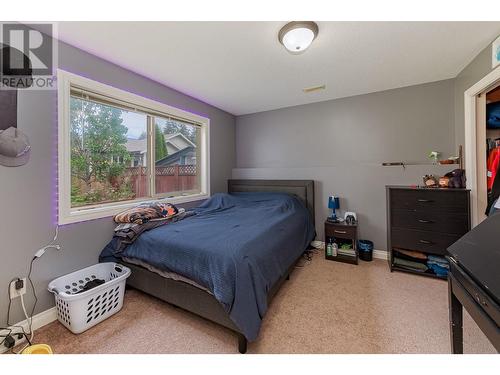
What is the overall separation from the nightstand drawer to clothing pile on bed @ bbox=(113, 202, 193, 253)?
6.47 feet

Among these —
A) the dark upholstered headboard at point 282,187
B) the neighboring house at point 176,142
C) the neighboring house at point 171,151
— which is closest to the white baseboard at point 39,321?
the neighboring house at point 171,151

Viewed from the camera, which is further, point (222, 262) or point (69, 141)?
point (69, 141)

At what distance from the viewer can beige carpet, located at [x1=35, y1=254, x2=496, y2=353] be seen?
1444mm

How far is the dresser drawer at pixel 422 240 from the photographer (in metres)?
2.28

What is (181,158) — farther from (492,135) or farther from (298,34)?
(492,135)

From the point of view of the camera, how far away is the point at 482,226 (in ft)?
4.00

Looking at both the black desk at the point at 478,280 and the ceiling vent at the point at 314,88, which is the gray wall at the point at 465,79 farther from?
the black desk at the point at 478,280

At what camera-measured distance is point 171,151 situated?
120 inches

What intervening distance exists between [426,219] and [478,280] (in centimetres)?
176

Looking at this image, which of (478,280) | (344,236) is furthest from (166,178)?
(478,280)

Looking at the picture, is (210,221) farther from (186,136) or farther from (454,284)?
(454,284)

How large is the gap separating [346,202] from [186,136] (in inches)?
103

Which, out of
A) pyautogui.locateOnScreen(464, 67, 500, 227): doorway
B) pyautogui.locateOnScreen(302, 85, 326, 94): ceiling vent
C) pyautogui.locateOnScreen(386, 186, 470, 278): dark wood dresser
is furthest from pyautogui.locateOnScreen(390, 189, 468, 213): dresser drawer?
pyautogui.locateOnScreen(302, 85, 326, 94): ceiling vent
